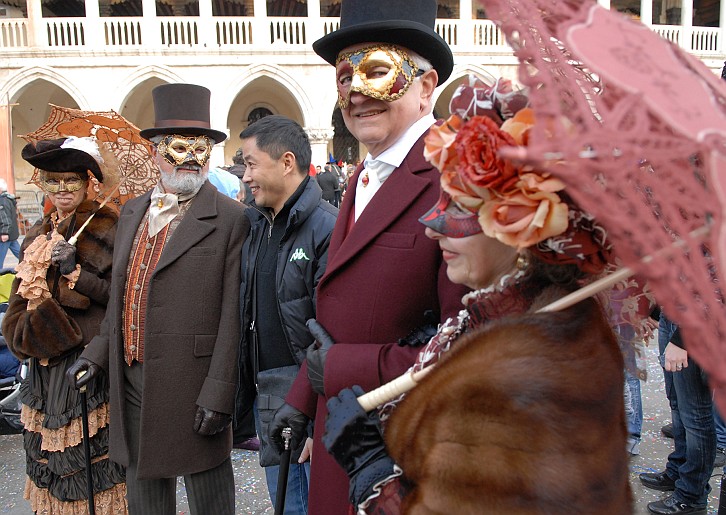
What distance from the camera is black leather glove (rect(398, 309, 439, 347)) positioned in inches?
66.2

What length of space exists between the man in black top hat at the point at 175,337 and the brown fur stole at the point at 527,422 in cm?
158

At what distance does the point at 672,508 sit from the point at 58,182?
3944 millimetres

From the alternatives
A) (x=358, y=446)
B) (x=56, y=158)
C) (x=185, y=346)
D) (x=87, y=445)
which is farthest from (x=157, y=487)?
(x=56, y=158)

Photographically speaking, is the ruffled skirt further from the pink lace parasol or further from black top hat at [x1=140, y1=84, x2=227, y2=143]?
the pink lace parasol

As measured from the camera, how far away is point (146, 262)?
2.70 meters

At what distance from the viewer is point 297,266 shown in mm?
2438

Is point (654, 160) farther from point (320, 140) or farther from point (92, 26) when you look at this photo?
point (92, 26)

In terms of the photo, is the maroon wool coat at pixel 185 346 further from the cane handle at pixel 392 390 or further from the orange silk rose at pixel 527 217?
the orange silk rose at pixel 527 217

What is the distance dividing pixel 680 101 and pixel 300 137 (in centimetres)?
216

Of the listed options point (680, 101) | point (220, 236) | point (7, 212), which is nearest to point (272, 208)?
point (220, 236)

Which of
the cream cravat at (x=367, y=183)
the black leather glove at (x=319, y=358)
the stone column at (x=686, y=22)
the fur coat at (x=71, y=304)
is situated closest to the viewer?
the black leather glove at (x=319, y=358)

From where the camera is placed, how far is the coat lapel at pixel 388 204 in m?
1.77

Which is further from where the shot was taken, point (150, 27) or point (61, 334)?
point (150, 27)

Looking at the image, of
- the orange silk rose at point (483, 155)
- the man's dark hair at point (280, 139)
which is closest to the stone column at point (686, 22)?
the man's dark hair at point (280, 139)
